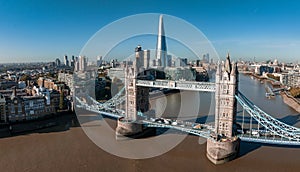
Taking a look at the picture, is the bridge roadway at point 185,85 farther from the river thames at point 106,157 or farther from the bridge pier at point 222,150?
the river thames at point 106,157

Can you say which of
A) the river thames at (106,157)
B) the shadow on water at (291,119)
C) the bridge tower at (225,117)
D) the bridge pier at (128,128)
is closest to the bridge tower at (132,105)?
the bridge pier at (128,128)

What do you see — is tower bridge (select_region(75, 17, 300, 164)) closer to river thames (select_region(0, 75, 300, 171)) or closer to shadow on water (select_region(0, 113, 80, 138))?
river thames (select_region(0, 75, 300, 171))

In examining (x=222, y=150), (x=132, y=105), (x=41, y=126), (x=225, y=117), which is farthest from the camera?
(x=41, y=126)

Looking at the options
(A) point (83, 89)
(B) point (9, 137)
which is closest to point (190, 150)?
(B) point (9, 137)

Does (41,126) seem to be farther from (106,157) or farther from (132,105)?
(106,157)

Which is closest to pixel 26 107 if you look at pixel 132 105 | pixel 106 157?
pixel 132 105

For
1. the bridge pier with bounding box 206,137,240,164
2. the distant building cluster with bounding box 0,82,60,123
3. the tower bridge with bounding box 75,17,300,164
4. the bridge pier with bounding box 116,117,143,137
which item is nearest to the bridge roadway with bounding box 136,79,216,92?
the tower bridge with bounding box 75,17,300,164

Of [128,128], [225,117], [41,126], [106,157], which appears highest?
[225,117]

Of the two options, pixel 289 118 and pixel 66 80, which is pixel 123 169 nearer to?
pixel 289 118
